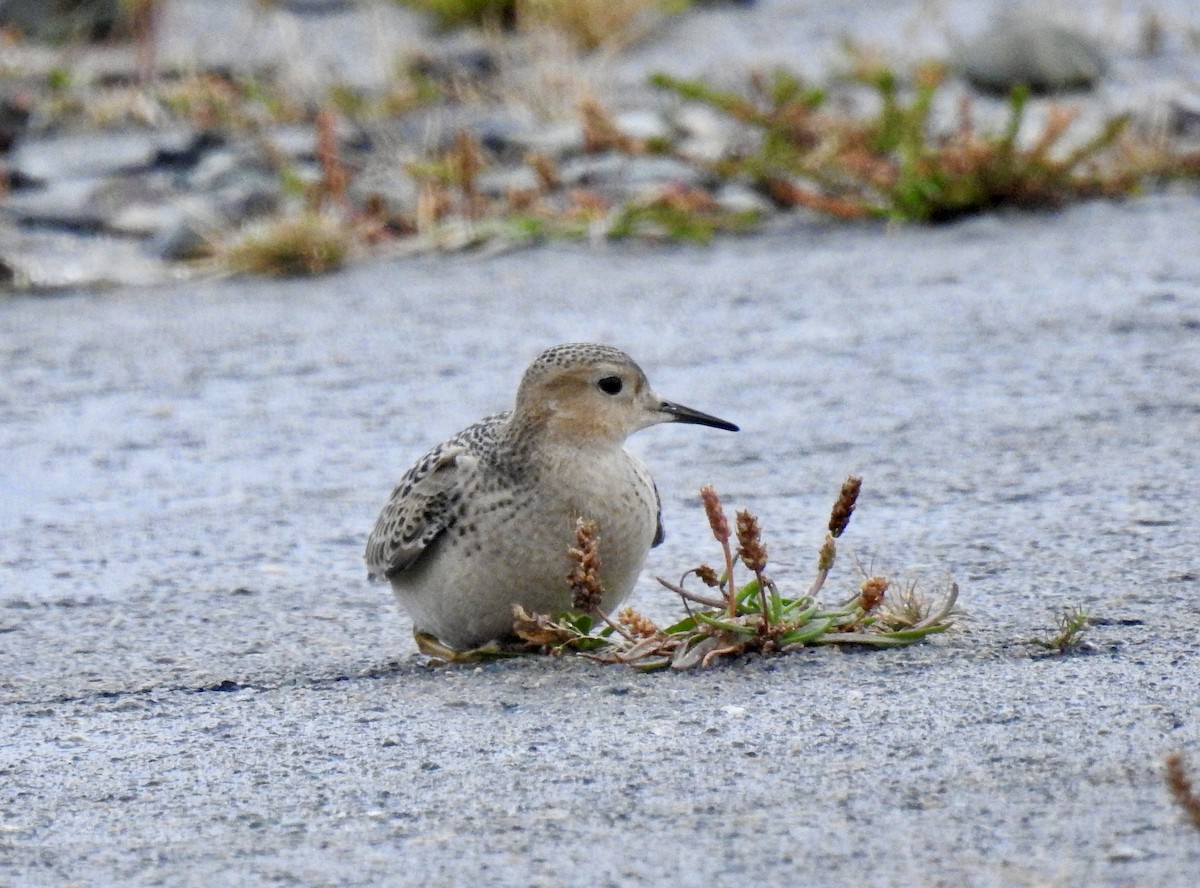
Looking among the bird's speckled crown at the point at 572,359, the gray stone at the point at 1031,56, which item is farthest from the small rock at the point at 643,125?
the bird's speckled crown at the point at 572,359

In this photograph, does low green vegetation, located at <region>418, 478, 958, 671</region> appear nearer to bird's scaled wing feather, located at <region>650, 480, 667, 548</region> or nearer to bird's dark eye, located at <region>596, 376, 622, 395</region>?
bird's scaled wing feather, located at <region>650, 480, 667, 548</region>

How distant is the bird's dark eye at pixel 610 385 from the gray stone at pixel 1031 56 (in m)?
8.48

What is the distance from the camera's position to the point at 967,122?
34.2ft

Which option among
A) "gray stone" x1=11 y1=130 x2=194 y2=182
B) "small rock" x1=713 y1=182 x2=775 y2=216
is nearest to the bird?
"small rock" x1=713 y1=182 x2=775 y2=216

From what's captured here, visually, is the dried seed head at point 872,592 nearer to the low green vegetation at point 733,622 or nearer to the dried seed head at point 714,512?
the low green vegetation at point 733,622

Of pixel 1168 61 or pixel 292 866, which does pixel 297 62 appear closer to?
pixel 1168 61

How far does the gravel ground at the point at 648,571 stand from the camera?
151 inches

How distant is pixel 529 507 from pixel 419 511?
0.35 m

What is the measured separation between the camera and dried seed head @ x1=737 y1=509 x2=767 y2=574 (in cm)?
450

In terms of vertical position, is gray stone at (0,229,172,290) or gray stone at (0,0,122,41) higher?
gray stone at (0,0,122,41)

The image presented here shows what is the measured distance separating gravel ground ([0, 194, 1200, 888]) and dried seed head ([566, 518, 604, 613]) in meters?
0.19

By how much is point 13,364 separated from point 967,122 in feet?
16.1

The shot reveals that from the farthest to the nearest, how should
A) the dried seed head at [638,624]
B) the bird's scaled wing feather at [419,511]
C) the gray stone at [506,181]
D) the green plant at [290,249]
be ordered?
the gray stone at [506,181]
the green plant at [290,249]
the bird's scaled wing feather at [419,511]
the dried seed head at [638,624]

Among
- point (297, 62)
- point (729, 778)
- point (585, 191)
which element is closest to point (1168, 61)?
point (585, 191)
